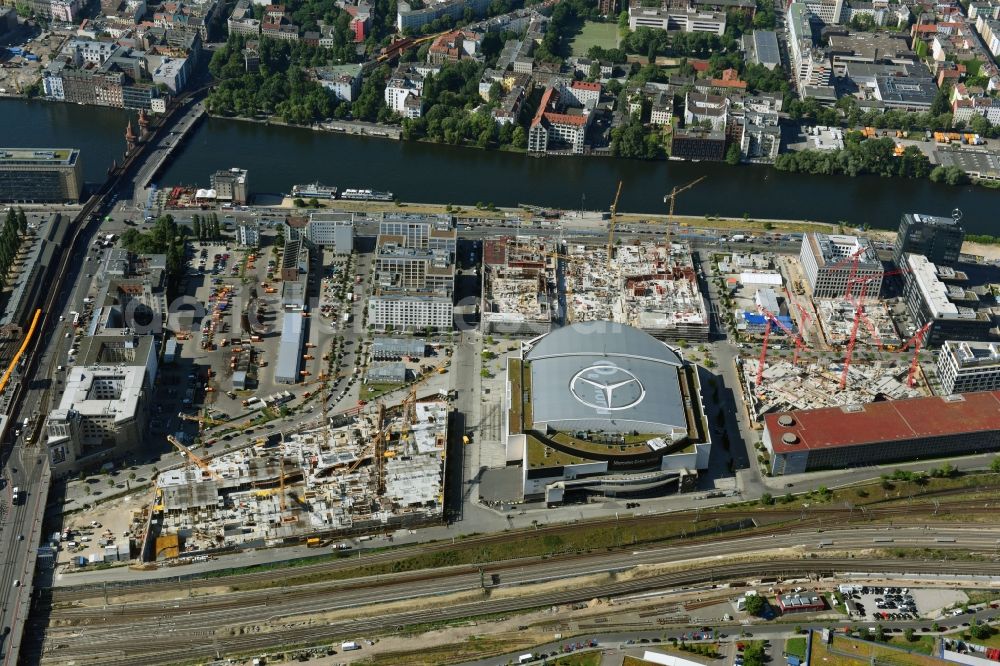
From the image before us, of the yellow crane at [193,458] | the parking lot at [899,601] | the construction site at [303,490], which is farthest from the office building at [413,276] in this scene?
the parking lot at [899,601]

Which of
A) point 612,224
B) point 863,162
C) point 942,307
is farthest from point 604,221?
point 942,307

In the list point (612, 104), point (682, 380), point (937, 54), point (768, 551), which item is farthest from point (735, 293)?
point (937, 54)

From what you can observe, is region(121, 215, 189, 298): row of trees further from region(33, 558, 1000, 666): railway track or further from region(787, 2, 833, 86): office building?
region(787, 2, 833, 86): office building

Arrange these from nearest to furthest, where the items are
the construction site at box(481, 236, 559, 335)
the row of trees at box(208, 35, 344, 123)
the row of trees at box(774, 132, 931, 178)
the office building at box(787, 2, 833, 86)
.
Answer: the construction site at box(481, 236, 559, 335), the row of trees at box(774, 132, 931, 178), the row of trees at box(208, 35, 344, 123), the office building at box(787, 2, 833, 86)

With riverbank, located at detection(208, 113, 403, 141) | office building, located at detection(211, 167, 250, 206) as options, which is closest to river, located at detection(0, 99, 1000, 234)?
riverbank, located at detection(208, 113, 403, 141)

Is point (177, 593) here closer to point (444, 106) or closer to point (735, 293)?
point (735, 293)

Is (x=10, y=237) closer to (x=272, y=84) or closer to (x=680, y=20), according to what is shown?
(x=272, y=84)

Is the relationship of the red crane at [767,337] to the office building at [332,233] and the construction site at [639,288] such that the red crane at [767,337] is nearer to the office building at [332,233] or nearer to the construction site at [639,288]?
the construction site at [639,288]
